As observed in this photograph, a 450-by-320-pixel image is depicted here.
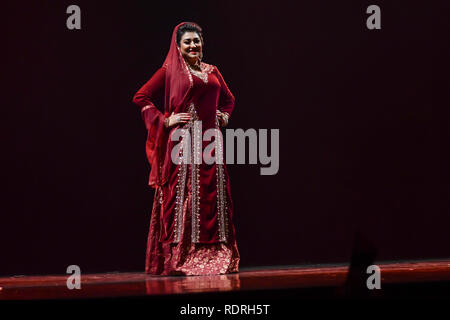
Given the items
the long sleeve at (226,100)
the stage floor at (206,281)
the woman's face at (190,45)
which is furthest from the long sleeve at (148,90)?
the stage floor at (206,281)

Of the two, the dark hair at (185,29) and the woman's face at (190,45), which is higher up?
the dark hair at (185,29)

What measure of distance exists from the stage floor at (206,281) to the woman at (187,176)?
190 mm

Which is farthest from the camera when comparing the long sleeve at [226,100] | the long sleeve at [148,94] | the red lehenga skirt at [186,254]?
the long sleeve at [226,100]

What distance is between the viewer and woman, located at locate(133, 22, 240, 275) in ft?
12.9

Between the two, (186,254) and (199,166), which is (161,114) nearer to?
(199,166)

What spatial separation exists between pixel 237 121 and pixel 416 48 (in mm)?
1467

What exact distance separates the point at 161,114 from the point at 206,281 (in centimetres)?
112

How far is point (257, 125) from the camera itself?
4.66 meters

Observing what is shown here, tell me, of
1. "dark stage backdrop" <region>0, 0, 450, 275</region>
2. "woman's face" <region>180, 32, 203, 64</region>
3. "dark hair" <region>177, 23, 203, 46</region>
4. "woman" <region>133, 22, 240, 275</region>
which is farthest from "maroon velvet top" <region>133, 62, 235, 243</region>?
"dark stage backdrop" <region>0, 0, 450, 275</region>

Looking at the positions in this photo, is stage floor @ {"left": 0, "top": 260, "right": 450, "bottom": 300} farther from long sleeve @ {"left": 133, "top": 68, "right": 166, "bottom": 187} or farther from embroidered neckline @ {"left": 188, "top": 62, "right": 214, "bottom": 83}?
embroidered neckline @ {"left": 188, "top": 62, "right": 214, "bottom": 83}

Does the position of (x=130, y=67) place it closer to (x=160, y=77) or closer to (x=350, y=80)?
(x=160, y=77)

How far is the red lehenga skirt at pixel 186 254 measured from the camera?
12.8ft

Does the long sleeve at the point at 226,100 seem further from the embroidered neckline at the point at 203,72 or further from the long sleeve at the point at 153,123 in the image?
the long sleeve at the point at 153,123

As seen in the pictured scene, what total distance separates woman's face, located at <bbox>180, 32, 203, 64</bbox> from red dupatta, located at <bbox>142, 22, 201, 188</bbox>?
0.12 feet
